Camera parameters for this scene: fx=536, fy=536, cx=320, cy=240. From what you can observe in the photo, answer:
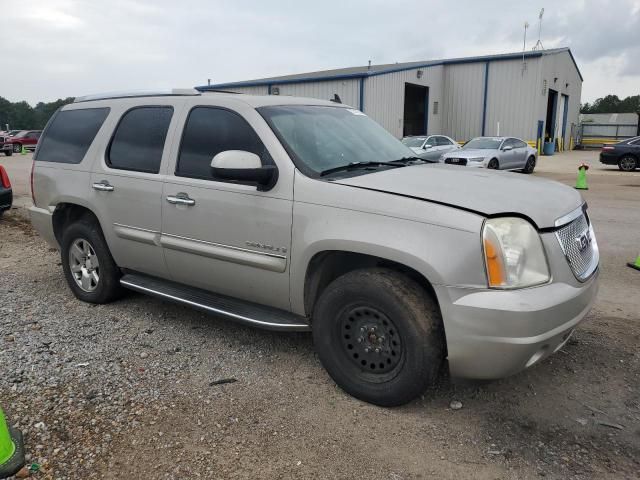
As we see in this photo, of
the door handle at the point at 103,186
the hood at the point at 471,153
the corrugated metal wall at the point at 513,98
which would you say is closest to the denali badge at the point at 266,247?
the door handle at the point at 103,186

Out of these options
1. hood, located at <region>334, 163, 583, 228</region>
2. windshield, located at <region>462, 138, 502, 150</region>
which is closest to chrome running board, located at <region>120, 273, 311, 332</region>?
hood, located at <region>334, 163, 583, 228</region>

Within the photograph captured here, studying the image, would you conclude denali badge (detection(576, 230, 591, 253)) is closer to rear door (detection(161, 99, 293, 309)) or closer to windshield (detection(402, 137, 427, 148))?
rear door (detection(161, 99, 293, 309))

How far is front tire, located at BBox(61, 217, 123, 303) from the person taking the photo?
15.5ft

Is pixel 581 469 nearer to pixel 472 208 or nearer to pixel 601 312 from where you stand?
pixel 472 208

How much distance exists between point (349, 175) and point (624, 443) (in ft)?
7.04

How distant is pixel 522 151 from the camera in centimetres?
2008

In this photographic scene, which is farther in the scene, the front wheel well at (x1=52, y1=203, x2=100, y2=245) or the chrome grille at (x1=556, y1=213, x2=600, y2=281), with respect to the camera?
the front wheel well at (x1=52, y1=203, x2=100, y2=245)

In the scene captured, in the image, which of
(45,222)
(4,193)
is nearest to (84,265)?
(45,222)

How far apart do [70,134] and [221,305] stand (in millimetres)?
2471

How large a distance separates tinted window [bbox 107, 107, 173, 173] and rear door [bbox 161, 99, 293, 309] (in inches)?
10.2

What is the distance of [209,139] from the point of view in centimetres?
391

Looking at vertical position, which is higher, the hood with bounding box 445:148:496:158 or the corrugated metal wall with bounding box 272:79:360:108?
the corrugated metal wall with bounding box 272:79:360:108

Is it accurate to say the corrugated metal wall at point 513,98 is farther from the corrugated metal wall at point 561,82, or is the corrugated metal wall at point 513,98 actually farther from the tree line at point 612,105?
the tree line at point 612,105

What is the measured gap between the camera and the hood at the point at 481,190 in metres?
2.89
